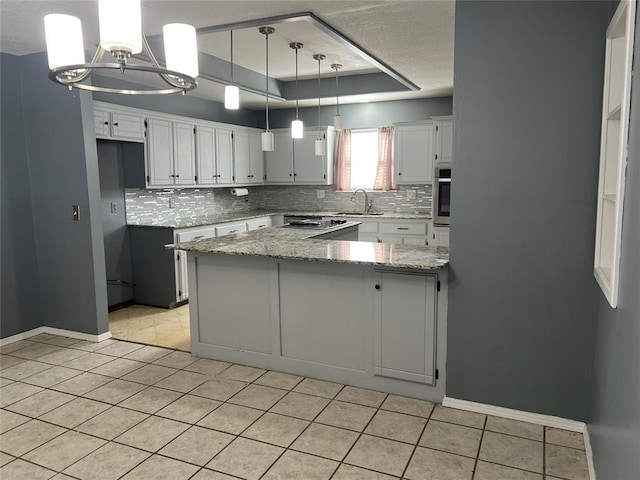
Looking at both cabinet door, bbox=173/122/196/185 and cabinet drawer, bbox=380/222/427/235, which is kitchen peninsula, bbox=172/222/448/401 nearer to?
cabinet door, bbox=173/122/196/185

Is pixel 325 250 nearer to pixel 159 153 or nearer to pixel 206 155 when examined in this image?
pixel 159 153

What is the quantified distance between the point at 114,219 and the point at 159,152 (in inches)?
33.1

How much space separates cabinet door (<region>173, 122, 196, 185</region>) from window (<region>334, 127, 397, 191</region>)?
2.14m

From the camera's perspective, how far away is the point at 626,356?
1538 mm

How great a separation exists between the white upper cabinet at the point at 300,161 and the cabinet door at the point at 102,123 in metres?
2.74

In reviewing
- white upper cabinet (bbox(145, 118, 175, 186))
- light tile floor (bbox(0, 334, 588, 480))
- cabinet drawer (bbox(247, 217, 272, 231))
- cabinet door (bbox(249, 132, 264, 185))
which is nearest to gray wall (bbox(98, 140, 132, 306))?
white upper cabinet (bbox(145, 118, 175, 186))

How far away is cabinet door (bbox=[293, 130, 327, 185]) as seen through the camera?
6.67 meters

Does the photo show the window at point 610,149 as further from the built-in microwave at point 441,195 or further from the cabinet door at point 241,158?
the cabinet door at point 241,158

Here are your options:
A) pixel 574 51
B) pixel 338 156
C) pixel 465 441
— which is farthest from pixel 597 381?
pixel 338 156

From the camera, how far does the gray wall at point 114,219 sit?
4816 mm

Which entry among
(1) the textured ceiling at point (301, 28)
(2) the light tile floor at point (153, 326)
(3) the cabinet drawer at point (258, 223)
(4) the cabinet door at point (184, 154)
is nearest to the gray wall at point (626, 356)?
(1) the textured ceiling at point (301, 28)

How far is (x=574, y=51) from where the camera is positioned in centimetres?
237

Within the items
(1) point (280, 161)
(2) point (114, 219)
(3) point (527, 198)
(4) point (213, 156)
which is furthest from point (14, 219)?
(3) point (527, 198)

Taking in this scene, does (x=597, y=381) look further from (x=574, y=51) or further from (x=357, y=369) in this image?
(x=574, y=51)
